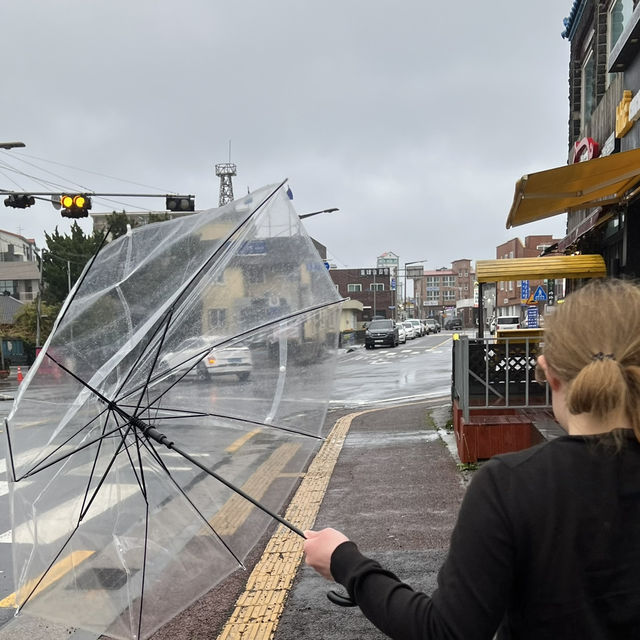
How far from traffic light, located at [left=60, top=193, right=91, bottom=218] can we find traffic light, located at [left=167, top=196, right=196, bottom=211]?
2079 mm

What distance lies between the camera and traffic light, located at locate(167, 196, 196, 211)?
16344 mm

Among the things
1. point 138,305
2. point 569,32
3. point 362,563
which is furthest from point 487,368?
point 569,32

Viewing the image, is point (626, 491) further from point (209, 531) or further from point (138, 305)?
point (138, 305)

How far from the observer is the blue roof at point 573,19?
48.8 ft

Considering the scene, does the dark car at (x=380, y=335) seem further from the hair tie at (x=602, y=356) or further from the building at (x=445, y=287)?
the building at (x=445, y=287)

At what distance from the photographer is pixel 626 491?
1189 mm

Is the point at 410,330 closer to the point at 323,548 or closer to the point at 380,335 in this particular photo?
the point at 380,335

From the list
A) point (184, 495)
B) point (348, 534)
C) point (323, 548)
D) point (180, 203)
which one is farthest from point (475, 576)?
point (180, 203)

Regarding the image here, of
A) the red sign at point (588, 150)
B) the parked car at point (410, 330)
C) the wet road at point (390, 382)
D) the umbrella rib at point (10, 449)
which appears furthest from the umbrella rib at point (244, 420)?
the parked car at point (410, 330)

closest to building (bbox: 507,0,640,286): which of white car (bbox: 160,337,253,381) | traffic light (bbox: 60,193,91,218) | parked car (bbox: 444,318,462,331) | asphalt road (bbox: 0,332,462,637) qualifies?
asphalt road (bbox: 0,332,462,637)

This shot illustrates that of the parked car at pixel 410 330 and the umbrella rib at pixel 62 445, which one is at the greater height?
the umbrella rib at pixel 62 445

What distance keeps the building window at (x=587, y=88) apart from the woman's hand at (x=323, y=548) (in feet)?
47.3

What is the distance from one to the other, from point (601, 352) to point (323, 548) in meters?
0.78

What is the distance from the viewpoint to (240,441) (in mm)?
2980
